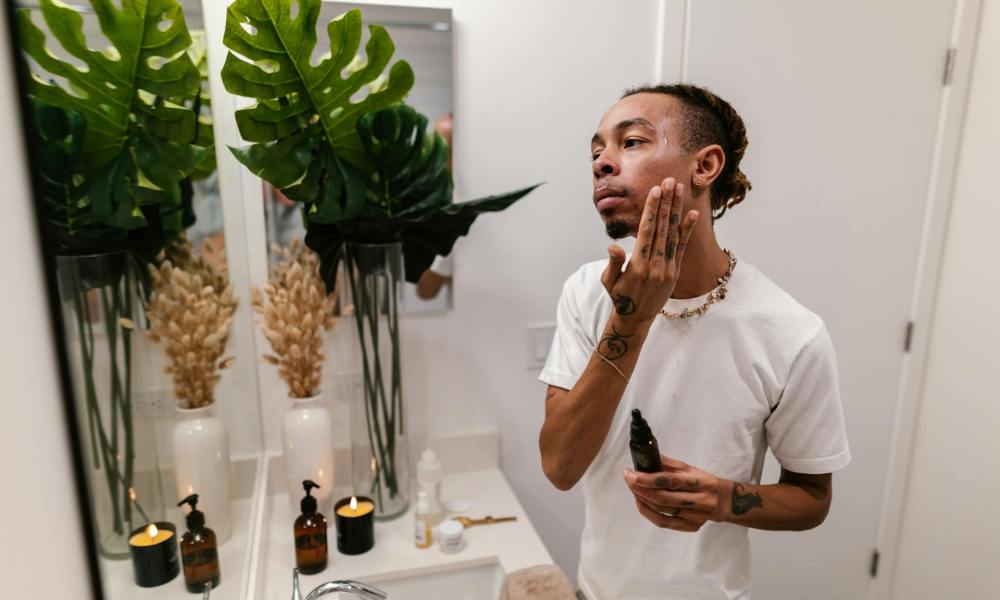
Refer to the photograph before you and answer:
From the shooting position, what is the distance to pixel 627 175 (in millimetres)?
844

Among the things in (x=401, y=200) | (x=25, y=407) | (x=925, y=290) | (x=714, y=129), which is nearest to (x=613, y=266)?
(x=714, y=129)

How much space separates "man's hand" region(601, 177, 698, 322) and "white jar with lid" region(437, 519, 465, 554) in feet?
1.98

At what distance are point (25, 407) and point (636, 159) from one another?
720 mm

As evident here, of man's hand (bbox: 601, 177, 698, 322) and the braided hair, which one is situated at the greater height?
the braided hair

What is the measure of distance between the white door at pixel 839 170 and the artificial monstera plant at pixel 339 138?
2.21 feet

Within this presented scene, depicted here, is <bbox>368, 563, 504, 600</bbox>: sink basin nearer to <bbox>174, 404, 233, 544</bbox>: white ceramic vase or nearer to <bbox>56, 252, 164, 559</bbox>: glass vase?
<bbox>174, 404, 233, 544</bbox>: white ceramic vase

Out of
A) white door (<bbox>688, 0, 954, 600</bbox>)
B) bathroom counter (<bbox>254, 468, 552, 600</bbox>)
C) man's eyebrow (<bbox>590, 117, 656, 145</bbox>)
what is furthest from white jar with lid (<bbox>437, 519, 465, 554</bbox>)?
white door (<bbox>688, 0, 954, 600</bbox>)

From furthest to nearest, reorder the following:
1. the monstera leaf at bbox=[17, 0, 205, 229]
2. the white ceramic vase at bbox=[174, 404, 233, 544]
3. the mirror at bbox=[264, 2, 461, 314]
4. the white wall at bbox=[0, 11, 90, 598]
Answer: the mirror at bbox=[264, 2, 461, 314] < the white ceramic vase at bbox=[174, 404, 233, 544] < the monstera leaf at bbox=[17, 0, 205, 229] < the white wall at bbox=[0, 11, 90, 598]

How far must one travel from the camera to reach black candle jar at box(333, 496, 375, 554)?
1.12 metres

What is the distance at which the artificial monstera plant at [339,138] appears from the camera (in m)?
0.93

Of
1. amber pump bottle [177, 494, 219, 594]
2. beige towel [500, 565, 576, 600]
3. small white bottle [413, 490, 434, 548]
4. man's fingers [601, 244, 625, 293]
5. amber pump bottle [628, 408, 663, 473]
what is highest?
man's fingers [601, 244, 625, 293]

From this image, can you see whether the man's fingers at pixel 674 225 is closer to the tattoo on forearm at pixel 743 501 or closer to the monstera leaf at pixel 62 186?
the tattoo on forearm at pixel 743 501

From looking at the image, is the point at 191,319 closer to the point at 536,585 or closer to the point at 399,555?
the point at 399,555

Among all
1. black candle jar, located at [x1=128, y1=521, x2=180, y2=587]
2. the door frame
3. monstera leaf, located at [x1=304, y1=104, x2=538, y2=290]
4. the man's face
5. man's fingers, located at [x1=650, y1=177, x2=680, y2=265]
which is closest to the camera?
black candle jar, located at [x1=128, y1=521, x2=180, y2=587]
